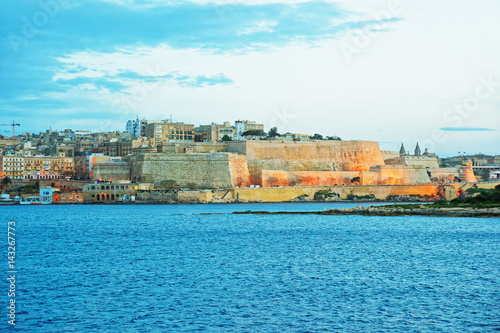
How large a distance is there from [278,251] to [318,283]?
5.79 meters

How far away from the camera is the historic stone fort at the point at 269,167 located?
49812 mm

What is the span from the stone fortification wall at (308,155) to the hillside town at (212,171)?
0.08m

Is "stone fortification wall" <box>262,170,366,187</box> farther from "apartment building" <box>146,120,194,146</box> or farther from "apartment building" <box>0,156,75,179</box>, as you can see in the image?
"apartment building" <box>0,156,75,179</box>

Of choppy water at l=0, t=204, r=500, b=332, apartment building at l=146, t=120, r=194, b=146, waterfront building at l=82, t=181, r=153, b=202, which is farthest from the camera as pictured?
apartment building at l=146, t=120, r=194, b=146

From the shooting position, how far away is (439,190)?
5256 centimetres

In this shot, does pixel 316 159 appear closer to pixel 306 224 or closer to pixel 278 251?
pixel 306 224

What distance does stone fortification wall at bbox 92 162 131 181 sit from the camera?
50.9m

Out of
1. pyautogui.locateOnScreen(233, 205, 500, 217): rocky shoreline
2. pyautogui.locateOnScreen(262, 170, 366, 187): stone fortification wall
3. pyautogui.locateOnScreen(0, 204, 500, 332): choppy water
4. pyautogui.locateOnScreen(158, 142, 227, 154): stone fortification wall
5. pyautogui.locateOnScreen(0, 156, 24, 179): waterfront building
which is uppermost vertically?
pyautogui.locateOnScreen(158, 142, 227, 154): stone fortification wall

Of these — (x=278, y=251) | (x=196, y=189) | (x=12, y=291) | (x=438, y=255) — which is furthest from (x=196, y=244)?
(x=196, y=189)

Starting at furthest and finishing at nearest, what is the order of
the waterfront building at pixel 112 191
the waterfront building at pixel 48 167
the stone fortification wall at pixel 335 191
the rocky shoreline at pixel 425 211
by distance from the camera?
the waterfront building at pixel 48 167
the stone fortification wall at pixel 335 191
the waterfront building at pixel 112 191
the rocky shoreline at pixel 425 211

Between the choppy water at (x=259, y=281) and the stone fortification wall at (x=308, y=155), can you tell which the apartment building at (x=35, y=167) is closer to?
the stone fortification wall at (x=308, y=155)

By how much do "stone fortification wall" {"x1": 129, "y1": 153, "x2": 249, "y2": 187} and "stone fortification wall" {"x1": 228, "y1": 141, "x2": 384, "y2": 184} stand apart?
4077mm

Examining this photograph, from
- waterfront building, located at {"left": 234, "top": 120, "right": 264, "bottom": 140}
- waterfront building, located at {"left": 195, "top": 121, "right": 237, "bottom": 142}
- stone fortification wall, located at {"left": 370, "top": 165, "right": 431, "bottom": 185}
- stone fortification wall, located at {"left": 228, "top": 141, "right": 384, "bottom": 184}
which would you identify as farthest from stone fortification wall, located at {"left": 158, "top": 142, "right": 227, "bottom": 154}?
waterfront building, located at {"left": 234, "top": 120, "right": 264, "bottom": 140}

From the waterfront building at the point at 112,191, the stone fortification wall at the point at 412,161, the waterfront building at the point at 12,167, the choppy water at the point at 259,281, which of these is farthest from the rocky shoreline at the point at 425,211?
the waterfront building at the point at 12,167
